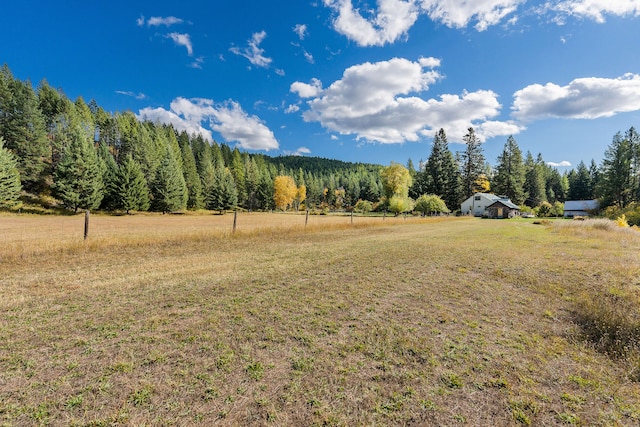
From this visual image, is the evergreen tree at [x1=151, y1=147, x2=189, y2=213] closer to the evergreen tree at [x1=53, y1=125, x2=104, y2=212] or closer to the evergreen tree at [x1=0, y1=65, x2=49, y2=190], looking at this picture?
the evergreen tree at [x1=53, y1=125, x2=104, y2=212]

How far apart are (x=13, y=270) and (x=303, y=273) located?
29.4 ft

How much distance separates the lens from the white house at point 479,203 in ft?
191

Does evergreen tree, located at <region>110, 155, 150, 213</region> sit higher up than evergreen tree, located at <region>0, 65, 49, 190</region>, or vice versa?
evergreen tree, located at <region>0, 65, 49, 190</region>

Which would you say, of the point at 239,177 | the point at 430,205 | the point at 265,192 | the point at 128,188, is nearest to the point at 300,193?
the point at 265,192

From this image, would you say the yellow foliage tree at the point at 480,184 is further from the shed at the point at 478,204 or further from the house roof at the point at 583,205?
the house roof at the point at 583,205

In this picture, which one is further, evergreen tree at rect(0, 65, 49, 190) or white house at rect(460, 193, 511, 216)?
white house at rect(460, 193, 511, 216)

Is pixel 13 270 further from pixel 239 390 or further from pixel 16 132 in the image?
pixel 16 132

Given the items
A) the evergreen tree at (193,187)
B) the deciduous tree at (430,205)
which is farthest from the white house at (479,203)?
the evergreen tree at (193,187)

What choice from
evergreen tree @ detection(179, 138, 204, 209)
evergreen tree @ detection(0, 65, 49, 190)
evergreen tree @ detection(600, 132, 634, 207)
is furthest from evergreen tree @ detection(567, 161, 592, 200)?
evergreen tree @ detection(0, 65, 49, 190)

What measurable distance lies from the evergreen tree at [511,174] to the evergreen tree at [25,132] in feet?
318

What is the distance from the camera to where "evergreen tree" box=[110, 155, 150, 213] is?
45594 millimetres

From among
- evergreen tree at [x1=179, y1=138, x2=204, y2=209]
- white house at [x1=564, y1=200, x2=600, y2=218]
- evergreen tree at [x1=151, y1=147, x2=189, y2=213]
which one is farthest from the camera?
evergreen tree at [x1=179, y1=138, x2=204, y2=209]

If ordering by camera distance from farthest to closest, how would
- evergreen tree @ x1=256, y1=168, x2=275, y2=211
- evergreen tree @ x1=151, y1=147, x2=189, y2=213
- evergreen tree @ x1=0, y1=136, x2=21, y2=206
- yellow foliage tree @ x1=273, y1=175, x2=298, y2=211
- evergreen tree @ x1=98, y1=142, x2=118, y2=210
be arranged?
evergreen tree @ x1=256, y1=168, x2=275, y2=211 → yellow foliage tree @ x1=273, y1=175, x2=298, y2=211 → evergreen tree @ x1=151, y1=147, x2=189, y2=213 → evergreen tree @ x1=98, y1=142, x2=118, y2=210 → evergreen tree @ x1=0, y1=136, x2=21, y2=206

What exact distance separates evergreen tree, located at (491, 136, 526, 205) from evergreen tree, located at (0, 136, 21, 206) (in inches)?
3673
